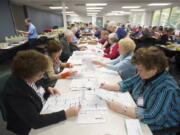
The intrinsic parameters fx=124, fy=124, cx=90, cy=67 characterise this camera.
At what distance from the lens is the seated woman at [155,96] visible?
2.84 ft

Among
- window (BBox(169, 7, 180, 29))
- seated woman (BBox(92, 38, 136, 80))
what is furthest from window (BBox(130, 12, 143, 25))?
seated woman (BBox(92, 38, 136, 80))

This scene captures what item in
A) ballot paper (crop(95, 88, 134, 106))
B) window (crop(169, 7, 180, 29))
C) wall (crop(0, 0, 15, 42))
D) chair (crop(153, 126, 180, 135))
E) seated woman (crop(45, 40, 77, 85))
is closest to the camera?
chair (crop(153, 126, 180, 135))

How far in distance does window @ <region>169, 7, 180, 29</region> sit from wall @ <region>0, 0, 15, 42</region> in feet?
32.9

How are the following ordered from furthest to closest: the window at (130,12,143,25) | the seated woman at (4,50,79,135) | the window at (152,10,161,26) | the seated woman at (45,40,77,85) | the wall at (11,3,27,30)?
1. the window at (130,12,143,25)
2. the window at (152,10,161,26)
3. the wall at (11,3,27,30)
4. the seated woman at (45,40,77,85)
5. the seated woman at (4,50,79,135)

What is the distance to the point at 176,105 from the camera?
2.94 feet

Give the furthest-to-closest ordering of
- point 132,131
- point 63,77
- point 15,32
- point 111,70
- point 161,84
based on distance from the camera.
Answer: point 15,32
point 111,70
point 63,77
point 161,84
point 132,131

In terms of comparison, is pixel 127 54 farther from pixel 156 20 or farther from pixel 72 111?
pixel 156 20

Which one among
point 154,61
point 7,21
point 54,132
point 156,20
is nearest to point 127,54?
point 154,61

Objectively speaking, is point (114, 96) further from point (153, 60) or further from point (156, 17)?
point (156, 17)

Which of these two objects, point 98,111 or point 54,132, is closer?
point 54,132

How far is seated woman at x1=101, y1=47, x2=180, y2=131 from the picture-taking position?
2.84 feet

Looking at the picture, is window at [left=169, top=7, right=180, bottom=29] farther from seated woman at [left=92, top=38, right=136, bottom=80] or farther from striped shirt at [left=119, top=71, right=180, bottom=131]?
striped shirt at [left=119, top=71, right=180, bottom=131]

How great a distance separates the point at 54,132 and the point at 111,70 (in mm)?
1292

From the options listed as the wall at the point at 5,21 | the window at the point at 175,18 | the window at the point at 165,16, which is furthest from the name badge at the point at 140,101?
the window at the point at 165,16
